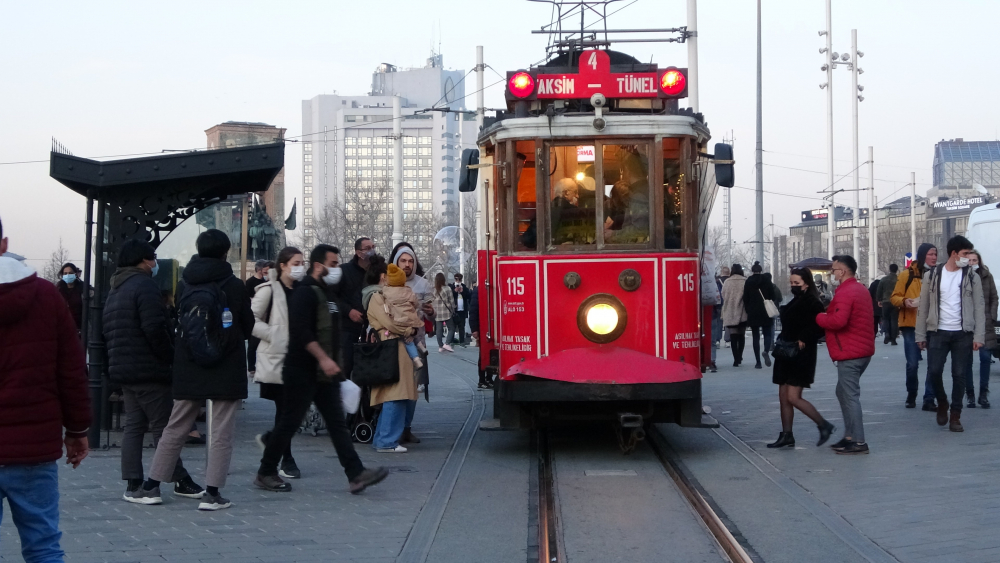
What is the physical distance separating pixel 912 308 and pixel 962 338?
1.99m

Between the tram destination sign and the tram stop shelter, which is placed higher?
the tram destination sign

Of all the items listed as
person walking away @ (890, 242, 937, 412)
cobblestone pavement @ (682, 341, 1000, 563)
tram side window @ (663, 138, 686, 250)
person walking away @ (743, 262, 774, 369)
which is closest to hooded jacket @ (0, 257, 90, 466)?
cobblestone pavement @ (682, 341, 1000, 563)

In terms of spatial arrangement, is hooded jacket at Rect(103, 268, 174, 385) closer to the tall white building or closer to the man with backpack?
the man with backpack

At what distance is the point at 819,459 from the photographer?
9383 mm

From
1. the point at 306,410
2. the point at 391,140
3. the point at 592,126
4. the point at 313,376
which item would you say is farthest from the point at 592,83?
the point at 391,140

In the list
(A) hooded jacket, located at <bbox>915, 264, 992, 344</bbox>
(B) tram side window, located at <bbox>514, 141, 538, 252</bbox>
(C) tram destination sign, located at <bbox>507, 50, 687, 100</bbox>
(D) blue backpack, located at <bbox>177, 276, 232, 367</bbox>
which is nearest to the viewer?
(D) blue backpack, located at <bbox>177, 276, 232, 367</bbox>

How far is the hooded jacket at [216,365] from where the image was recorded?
24.1ft

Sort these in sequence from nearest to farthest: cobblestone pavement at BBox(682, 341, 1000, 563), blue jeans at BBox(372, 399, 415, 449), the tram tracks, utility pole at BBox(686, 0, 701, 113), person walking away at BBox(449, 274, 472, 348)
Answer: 1. the tram tracks
2. cobblestone pavement at BBox(682, 341, 1000, 563)
3. blue jeans at BBox(372, 399, 415, 449)
4. utility pole at BBox(686, 0, 701, 113)
5. person walking away at BBox(449, 274, 472, 348)

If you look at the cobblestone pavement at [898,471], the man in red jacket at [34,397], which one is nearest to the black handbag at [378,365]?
the cobblestone pavement at [898,471]

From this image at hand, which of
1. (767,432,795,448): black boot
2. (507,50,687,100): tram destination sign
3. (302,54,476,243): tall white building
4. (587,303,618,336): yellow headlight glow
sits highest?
(302,54,476,243): tall white building

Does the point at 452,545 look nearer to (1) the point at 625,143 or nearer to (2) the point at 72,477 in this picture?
(2) the point at 72,477

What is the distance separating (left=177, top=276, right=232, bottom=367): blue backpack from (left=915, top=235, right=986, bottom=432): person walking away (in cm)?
720

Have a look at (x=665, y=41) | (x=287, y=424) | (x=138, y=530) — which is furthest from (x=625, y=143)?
(x=665, y=41)

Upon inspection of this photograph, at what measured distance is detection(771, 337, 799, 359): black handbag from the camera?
383 inches
